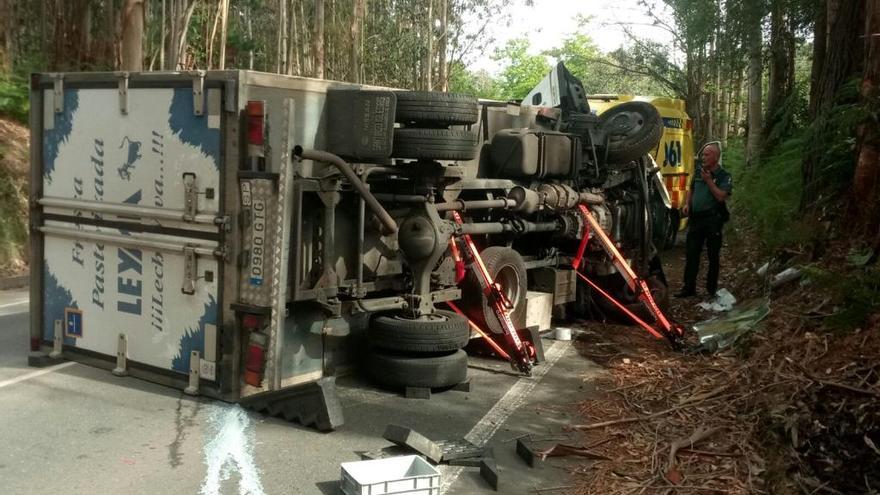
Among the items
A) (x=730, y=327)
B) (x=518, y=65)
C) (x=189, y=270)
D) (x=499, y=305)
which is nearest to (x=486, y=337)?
(x=499, y=305)

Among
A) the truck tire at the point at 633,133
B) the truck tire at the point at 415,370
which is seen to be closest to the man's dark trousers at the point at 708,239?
the truck tire at the point at 633,133

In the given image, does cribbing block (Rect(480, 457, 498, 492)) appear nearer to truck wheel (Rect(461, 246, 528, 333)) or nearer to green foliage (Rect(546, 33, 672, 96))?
truck wheel (Rect(461, 246, 528, 333))

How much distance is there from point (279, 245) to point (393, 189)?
1801 millimetres

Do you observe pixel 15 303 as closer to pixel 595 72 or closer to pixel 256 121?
pixel 256 121

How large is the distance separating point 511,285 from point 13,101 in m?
13.3

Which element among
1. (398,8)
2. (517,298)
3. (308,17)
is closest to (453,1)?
(398,8)

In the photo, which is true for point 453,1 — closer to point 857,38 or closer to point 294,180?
point 857,38

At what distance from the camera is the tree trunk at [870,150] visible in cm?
760

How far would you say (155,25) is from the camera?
26.8m

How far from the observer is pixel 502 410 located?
6.82 metres

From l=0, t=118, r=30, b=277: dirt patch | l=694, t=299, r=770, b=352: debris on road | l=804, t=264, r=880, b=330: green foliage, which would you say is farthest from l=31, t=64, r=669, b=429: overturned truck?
l=0, t=118, r=30, b=277: dirt patch

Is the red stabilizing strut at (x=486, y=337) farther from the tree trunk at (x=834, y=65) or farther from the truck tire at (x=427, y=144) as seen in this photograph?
the tree trunk at (x=834, y=65)

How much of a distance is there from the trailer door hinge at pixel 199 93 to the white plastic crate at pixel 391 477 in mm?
2947

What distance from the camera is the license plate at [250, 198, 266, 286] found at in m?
6.11
